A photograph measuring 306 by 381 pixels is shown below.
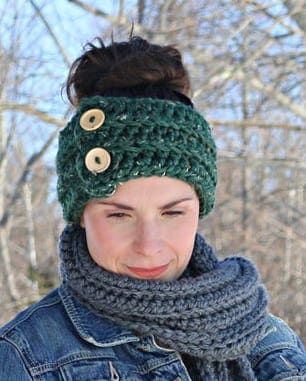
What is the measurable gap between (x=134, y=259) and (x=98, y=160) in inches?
7.6

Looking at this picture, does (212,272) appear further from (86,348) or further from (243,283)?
(86,348)

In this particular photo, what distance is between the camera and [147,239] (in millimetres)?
1319

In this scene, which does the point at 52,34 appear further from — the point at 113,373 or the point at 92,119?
the point at 113,373

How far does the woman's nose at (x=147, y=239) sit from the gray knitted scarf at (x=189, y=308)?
2.4 inches

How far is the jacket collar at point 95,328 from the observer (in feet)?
4.45

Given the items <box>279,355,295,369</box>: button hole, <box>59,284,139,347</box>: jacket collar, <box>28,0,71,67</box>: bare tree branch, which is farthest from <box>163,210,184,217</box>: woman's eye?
<box>28,0,71,67</box>: bare tree branch

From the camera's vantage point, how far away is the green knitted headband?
1333 millimetres

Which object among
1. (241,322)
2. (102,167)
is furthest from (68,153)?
(241,322)

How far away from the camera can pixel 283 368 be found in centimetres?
154

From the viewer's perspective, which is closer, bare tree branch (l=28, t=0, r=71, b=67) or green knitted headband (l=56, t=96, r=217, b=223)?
green knitted headband (l=56, t=96, r=217, b=223)

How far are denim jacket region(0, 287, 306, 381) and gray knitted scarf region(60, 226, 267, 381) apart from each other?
2 centimetres

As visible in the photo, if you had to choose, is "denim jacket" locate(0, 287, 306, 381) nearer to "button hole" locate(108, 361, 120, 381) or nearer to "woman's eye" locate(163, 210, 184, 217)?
"button hole" locate(108, 361, 120, 381)

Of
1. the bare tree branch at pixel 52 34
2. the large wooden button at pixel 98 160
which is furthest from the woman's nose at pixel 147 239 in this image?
the bare tree branch at pixel 52 34

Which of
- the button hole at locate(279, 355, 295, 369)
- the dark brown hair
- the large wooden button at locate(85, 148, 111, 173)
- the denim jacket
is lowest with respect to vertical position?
the button hole at locate(279, 355, 295, 369)
